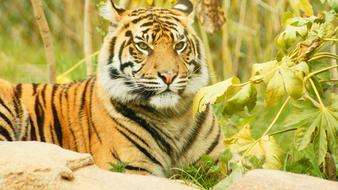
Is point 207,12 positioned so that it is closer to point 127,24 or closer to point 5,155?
point 127,24

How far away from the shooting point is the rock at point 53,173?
421 centimetres

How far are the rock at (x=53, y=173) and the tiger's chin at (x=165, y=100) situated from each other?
Answer: 3.47ft

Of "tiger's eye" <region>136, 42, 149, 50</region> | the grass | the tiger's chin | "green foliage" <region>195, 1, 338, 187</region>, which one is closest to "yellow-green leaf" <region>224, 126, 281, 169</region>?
"green foliage" <region>195, 1, 338, 187</region>

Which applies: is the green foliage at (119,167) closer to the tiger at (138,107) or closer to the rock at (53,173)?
the tiger at (138,107)

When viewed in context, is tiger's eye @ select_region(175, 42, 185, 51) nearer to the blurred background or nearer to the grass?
the blurred background

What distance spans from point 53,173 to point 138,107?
171 cm

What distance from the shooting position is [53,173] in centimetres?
426

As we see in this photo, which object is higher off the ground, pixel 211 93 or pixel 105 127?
pixel 211 93

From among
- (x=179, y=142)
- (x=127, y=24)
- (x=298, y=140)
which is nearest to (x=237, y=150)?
(x=298, y=140)

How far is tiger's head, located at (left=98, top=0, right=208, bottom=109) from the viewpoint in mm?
5676

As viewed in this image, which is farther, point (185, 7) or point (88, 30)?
point (88, 30)

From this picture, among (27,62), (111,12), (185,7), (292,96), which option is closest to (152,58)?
(111,12)

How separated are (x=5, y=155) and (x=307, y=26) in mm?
1868

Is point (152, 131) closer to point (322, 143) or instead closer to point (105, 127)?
point (105, 127)
